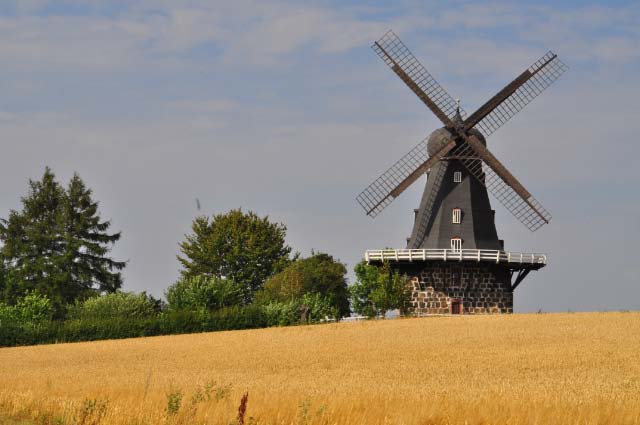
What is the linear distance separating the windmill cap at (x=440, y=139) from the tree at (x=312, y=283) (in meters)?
12.4

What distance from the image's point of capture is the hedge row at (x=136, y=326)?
189ft

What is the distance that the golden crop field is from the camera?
1709 centimetres

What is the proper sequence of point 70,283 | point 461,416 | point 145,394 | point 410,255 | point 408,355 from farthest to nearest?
point 70,283 → point 410,255 → point 408,355 → point 145,394 → point 461,416

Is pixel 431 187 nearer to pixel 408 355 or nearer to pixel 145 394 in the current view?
pixel 408 355

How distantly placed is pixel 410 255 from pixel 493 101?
414 inches

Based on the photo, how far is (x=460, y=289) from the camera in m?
61.2

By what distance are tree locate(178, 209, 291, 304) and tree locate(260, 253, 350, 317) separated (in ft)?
32.2

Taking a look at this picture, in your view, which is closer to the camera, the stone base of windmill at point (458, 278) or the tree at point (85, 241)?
the stone base of windmill at point (458, 278)

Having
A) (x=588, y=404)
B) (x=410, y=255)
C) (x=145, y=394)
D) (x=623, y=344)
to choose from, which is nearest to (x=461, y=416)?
(x=588, y=404)

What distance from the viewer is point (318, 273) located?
235ft

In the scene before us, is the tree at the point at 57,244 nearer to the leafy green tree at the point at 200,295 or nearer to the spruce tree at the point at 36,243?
the spruce tree at the point at 36,243

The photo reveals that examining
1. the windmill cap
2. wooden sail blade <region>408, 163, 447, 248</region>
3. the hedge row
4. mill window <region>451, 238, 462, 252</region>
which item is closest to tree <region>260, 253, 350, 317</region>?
the hedge row

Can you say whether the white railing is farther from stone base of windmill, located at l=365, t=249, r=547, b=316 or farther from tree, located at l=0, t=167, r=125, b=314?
tree, located at l=0, t=167, r=125, b=314

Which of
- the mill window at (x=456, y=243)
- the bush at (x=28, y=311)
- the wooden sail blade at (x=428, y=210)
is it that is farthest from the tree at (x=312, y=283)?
the bush at (x=28, y=311)
